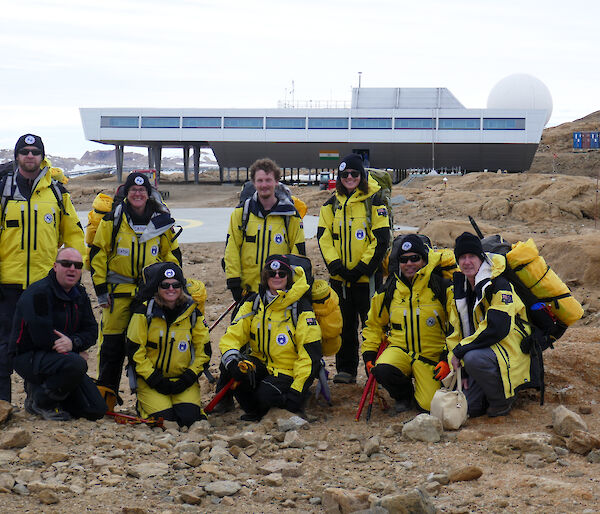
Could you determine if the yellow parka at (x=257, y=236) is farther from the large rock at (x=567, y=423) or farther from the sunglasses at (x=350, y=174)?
the large rock at (x=567, y=423)

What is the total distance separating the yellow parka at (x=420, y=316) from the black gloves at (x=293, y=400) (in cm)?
94

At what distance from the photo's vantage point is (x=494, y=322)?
5.66 metres

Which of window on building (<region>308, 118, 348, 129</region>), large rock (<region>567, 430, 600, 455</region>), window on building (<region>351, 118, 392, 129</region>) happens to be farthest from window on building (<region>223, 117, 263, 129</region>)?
large rock (<region>567, 430, 600, 455</region>)

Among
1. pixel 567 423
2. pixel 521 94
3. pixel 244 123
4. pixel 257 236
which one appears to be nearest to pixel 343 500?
pixel 567 423

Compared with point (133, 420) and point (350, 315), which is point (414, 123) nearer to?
point (350, 315)

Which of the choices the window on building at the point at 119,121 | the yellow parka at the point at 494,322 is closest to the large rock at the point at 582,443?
the yellow parka at the point at 494,322

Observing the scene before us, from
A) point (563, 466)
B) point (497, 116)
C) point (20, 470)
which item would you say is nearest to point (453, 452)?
point (563, 466)

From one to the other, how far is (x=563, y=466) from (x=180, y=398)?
3.26 metres

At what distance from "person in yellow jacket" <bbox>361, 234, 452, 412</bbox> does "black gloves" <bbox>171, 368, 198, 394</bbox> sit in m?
1.55

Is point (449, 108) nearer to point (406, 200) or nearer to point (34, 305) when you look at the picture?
point (406, 200)

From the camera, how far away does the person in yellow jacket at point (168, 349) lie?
6.23 metres

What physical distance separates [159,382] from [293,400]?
1.17 m

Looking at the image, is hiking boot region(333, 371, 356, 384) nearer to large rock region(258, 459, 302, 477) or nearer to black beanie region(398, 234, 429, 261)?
black beanie region(398, 234, 429, 261)

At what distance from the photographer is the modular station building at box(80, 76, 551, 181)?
54531mm
